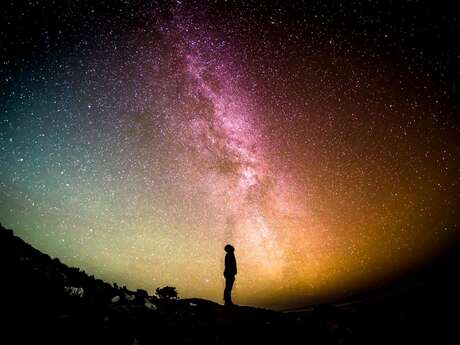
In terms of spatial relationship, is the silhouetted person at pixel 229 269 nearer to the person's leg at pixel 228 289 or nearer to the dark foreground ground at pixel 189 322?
the person's leg at pixel 228 289

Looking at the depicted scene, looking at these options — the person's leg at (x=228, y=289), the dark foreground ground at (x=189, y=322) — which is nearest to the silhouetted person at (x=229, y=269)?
the person's leg at (x=228, y=289)

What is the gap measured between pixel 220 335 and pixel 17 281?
5.10 metres

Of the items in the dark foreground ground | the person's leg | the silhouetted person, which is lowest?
the dark foreground ground

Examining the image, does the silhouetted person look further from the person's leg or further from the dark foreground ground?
the dark foreground ground

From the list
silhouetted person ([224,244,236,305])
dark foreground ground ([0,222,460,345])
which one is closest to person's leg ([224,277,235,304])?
silhouetted person ([224,244,236,305])

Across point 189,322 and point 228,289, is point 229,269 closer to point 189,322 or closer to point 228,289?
point 228,289

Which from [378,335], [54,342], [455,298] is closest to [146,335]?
[54,342]

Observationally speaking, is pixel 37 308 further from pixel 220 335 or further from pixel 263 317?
pixel 263 317

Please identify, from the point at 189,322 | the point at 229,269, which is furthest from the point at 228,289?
the point at 189,322

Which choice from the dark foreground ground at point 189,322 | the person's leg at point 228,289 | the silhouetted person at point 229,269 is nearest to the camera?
the dark foreground ground at point 189,322

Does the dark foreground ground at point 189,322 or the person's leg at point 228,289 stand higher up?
the person's leg at point 228,289

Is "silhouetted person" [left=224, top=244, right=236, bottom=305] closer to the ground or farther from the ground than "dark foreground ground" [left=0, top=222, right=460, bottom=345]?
farther from the ground

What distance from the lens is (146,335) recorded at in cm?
553

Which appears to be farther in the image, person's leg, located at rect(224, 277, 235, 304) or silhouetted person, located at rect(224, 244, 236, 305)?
silhouetted person, located at rect(224, 244, 236, 305)
